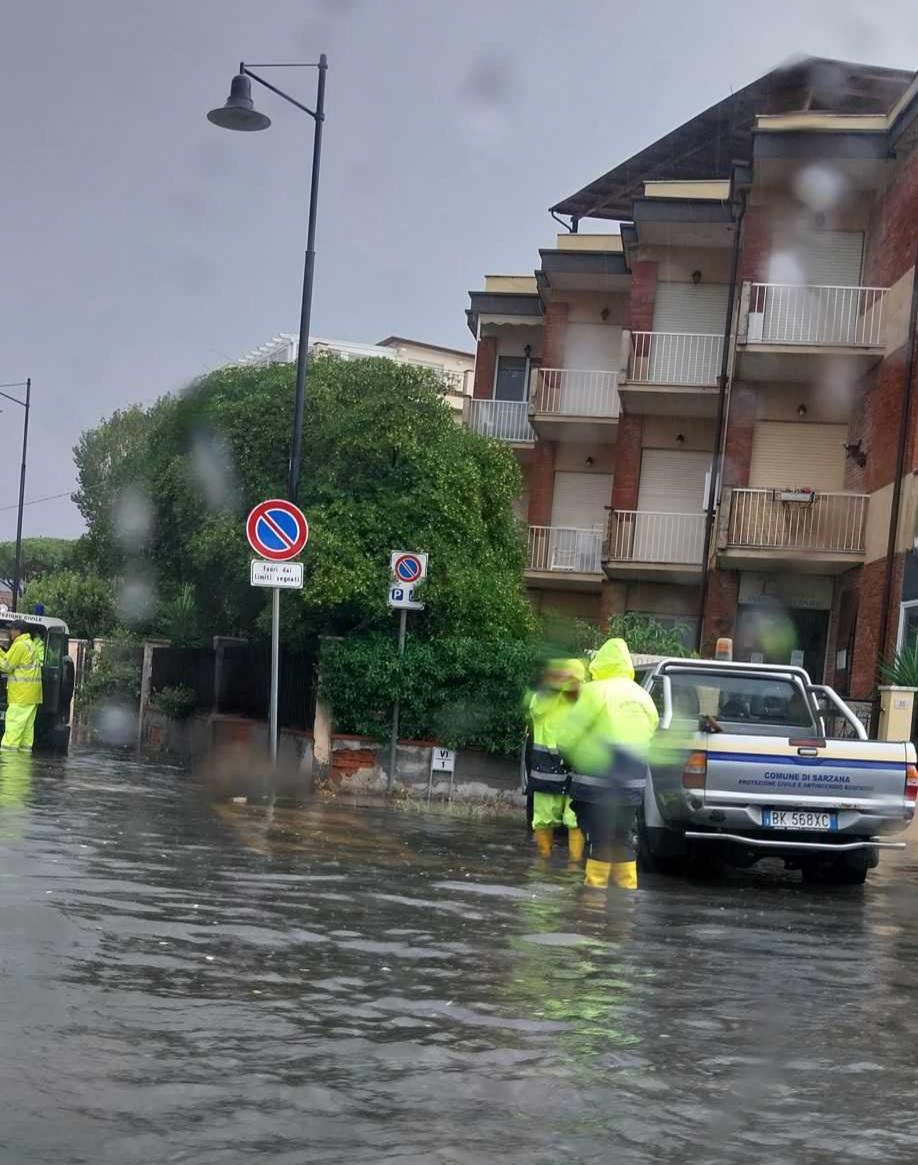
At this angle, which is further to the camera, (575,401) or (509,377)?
(509,377)

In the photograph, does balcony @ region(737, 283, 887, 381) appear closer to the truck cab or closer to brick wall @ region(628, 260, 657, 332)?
brick wall @ region(628, 260, 657, 332)

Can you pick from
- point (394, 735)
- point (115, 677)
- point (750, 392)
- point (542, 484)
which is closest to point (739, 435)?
point (750, 392)

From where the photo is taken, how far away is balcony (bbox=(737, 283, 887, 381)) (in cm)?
2883

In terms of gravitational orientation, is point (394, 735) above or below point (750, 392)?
below

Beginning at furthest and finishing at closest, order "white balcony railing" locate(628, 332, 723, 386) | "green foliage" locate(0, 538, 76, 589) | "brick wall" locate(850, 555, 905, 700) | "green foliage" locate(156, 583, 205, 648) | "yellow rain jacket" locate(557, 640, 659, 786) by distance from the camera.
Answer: "green foliage" locate(0, 538, 76, 589), "white balcony railing" locate(628, 332, 723, 386), "green foliage" locate(156, 583, 205, 648), "brick wall" locate(850, 555, 905, 700), "yellow rain jacket" locate(557, 640, 659, 786)

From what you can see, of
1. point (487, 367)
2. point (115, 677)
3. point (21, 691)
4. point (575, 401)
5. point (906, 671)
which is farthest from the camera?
point (487, 367)

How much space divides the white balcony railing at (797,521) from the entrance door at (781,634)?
6.94ft

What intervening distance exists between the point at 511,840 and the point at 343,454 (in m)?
8.45

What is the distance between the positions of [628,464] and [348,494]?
12565mm

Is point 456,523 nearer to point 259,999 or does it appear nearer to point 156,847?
point 156,847

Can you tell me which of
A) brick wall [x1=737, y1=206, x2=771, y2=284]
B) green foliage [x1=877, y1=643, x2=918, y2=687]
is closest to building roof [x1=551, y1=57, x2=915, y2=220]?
brick wall [x1=737, y1=206, x2=771, y2=284]

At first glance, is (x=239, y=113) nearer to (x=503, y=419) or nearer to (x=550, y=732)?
(x=550, y=732)

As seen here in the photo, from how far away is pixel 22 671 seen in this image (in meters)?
21.4

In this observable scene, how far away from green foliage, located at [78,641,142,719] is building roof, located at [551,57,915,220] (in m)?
14.1
